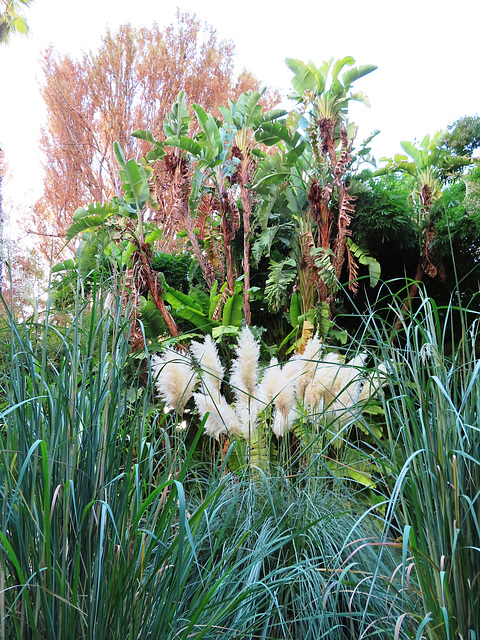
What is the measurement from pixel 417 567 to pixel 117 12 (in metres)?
15.0

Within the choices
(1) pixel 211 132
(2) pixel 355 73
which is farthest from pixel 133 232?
(2) pixel 355 73

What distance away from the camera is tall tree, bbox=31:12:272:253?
1210 centimetres

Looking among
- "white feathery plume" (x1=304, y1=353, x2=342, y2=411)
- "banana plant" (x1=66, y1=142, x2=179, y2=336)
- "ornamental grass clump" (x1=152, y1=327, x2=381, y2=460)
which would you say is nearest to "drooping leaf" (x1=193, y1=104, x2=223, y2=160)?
"banana plant" (x1=66, y1=142, x2=179, y2=336)

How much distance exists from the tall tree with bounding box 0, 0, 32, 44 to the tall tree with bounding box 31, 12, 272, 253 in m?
3.46

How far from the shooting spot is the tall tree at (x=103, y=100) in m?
12.1

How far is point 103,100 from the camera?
40.0 ft

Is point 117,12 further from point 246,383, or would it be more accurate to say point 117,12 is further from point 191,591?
point 191,591

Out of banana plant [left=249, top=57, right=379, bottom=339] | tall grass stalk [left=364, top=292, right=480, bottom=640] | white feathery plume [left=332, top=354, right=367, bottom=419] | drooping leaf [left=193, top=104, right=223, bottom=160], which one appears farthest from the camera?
drooping leaf [left=193, top=104, right=223, bottom=160]

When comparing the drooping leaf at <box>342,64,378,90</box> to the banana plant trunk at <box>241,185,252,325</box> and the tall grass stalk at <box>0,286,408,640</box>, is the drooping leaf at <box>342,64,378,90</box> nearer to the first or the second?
the banana plant trunk at <box>241,185,252,325</box>

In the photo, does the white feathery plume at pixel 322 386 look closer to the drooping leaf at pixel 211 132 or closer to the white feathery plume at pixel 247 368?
the white feathery plume at pixel 247 368

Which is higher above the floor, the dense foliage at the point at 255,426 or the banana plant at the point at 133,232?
the banana plant at the point at 133,232

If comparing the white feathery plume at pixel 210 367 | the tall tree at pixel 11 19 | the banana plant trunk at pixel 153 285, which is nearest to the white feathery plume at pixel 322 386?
the white feathery plume at pixel 210 367

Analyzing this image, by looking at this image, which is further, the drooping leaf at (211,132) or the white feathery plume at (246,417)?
the drooping leaf at (211,132)

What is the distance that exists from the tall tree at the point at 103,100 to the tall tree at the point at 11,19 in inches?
136
